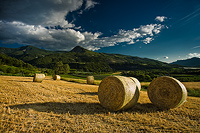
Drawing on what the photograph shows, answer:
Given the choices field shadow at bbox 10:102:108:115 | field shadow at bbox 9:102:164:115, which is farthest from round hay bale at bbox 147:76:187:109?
field shadow at bbox 10:102:108:115

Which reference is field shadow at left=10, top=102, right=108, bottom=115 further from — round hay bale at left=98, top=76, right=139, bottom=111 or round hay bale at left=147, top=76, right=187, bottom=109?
round hay bale at left=147, top=76, right=187, bottom=109

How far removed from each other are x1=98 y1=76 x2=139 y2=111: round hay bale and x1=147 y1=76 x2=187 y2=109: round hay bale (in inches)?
102

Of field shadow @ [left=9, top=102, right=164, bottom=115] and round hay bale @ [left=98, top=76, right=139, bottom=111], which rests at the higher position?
round hay bale @ [left=98, top=76, right=139, bottom=111]

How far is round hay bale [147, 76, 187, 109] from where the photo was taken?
6.84 metres

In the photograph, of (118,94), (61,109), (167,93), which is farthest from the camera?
(167,93)

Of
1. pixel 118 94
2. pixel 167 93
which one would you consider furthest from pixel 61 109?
pixel 167 93

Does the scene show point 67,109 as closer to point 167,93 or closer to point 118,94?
point 118,94

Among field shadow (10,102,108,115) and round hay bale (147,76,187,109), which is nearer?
field shadow (10,102,108,115)

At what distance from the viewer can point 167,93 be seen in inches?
288

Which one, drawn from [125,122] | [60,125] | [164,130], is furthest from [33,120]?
[164,130]

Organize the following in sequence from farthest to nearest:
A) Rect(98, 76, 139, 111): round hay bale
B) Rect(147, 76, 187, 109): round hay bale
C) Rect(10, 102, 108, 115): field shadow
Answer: Rect(147, 76, 187, 109): round hay bale
Rect(98, 76, 139, 111): round hay bale
Rect(10, 102, 108, 115): field shadow

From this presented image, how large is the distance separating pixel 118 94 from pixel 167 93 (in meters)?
4.21

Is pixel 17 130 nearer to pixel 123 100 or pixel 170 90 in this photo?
pixel 123 100

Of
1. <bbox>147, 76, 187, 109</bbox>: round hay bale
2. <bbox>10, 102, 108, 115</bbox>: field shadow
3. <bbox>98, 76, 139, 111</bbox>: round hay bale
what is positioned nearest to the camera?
<bbox>10, 102, 108, 115</bbox>: field shadow
